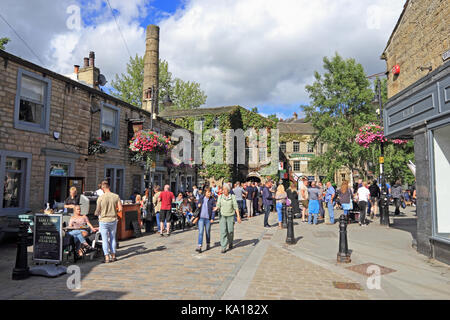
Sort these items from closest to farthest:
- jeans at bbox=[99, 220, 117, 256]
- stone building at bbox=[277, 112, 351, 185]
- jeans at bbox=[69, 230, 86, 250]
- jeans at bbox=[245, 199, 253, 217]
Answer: jeans at bbox=[99, 220, 117, 256] → jeans at bbox=[69, 230, 86, 250] → jeans at bbox=[245, 199, 253, 217] → stone building at bbox=[277, 112, 351, 185]

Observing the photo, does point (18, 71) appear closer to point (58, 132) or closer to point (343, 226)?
point (58, 132)

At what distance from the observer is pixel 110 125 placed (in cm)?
1392

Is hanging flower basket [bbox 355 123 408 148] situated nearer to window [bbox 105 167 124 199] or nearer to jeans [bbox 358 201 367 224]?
jeans [bbox 358 201 367 224]

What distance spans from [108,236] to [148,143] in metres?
7.35

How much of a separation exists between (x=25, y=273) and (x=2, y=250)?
338 centimetres

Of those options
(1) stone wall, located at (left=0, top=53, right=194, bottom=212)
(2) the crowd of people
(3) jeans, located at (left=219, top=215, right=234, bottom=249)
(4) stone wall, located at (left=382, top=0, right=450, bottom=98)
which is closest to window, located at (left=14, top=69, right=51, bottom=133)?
(1) stone wall, located at (left=0, top=53, right=194, bottom=212)

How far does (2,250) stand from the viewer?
313 inches

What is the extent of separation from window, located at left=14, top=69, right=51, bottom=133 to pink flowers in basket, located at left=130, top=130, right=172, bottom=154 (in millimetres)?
4078

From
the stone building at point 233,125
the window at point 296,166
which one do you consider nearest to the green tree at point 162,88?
the stone building at point 233,125

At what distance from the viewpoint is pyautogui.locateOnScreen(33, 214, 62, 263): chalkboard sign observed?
6258 millimetres

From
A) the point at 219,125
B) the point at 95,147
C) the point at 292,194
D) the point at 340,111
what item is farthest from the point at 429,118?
the point at 340,111

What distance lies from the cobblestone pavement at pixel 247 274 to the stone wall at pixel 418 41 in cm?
523

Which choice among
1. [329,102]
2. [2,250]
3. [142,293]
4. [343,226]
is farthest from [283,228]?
[329,102]

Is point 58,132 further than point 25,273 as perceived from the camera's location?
Yes
